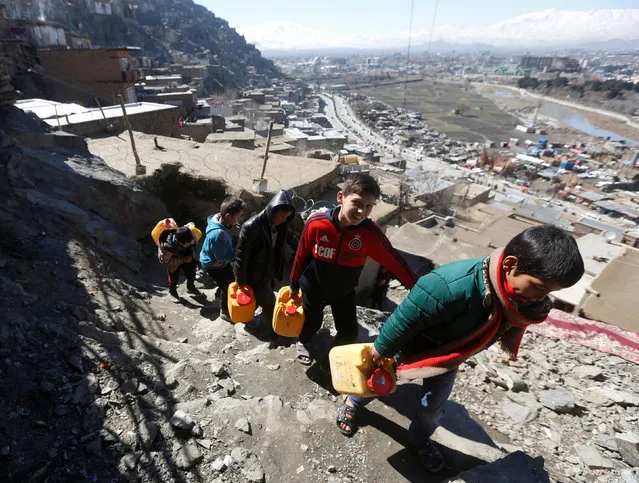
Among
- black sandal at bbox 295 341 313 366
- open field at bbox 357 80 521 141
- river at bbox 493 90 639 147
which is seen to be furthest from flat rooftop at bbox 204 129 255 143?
river at bbox 493 90 639 147

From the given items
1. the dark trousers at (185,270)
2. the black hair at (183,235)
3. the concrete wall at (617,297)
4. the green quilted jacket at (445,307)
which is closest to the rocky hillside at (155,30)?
the dark trousers at (185,270)

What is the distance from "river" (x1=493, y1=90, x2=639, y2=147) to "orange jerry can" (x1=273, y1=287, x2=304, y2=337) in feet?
213

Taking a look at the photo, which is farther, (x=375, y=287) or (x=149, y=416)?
(x=375, y=287)

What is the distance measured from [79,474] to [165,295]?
342 centimetres

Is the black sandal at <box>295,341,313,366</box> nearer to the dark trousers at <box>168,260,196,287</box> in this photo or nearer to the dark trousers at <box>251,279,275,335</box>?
the dark trousers at <box>251,279,275,335</box>

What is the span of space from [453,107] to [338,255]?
85.9m

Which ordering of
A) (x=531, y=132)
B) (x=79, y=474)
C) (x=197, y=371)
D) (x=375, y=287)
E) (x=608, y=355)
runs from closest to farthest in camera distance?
(x=79, y=474)
(x=197, y=371)
(x=608, y=355)
(x=375, y=287)
(x=531, y=132)

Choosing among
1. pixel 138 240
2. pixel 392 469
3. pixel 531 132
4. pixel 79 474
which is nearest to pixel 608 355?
pixel 392 469

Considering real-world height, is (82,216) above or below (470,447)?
above

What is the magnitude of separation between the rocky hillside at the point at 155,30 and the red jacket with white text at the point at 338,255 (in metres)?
56.0

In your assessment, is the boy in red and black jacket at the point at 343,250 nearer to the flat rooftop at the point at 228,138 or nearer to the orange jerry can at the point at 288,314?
the orange jerry can at the point at 288,314

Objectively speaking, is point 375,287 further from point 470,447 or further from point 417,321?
point 417,321

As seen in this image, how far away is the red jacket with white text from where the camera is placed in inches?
99.3

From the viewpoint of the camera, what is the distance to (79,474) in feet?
5.65
